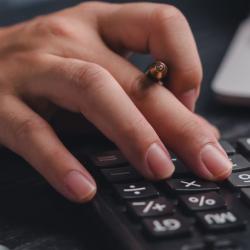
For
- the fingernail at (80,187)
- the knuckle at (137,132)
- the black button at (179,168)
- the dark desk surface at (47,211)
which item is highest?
the knuckle at (137,132)

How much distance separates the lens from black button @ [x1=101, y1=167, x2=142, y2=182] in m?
0.50

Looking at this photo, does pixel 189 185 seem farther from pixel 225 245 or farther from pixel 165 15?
pixel 165 15

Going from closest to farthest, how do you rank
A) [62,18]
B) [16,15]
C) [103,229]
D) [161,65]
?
[103,229], [161,65], [62,18], [16,15]

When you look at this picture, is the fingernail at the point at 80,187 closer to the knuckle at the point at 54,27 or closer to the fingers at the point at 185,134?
the fingers at the point at 185,134

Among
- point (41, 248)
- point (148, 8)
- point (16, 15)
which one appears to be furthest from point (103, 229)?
point (16, 15)

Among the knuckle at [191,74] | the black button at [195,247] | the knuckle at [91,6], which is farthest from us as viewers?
the knuckle at [91,6]

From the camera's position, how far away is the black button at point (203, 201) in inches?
17.7

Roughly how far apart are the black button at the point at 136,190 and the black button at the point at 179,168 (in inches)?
1.3

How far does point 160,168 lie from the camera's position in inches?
19.6

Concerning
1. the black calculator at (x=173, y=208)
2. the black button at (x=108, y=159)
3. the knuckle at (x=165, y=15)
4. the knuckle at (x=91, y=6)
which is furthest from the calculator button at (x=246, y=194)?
the knuckle at (x=91, y=6)

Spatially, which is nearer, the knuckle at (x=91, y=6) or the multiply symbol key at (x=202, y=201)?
the multiply symbol key at (x=202, y=201)

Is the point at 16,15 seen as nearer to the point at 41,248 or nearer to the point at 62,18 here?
the point at 62,18

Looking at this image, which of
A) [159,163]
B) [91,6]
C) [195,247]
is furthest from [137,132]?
[91,6]

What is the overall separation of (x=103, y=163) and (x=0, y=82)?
0.16 metres
